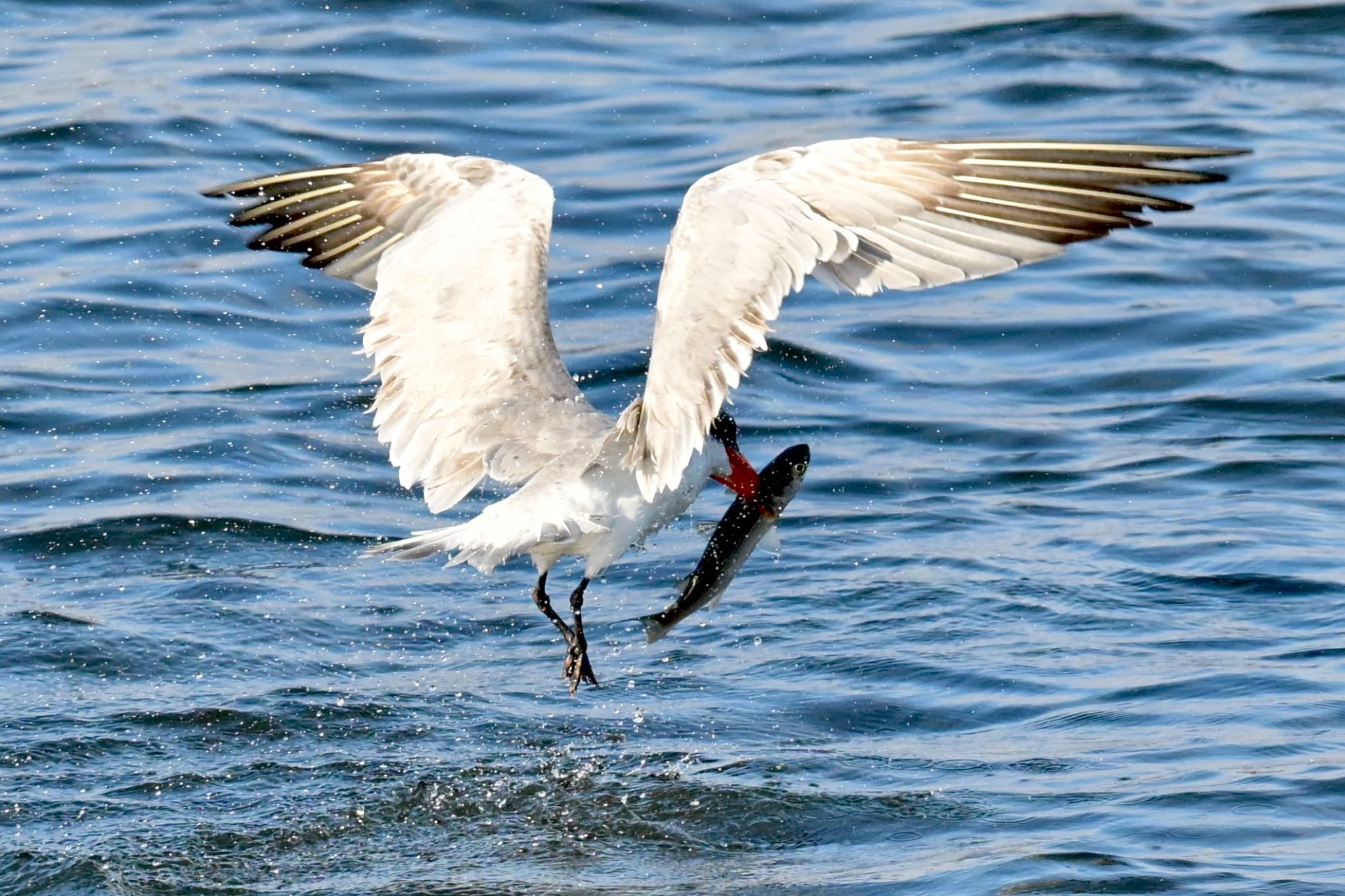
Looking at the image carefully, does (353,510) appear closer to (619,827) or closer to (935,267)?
(619,827)

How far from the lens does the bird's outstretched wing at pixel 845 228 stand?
528 cm

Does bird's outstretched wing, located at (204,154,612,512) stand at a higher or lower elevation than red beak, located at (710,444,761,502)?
higher

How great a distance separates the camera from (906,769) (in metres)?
6.13

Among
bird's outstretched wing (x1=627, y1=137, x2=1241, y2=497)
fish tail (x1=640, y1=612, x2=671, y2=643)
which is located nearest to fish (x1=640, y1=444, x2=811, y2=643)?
fish tail (x1=640, y1=612, x2=671, y2=643)

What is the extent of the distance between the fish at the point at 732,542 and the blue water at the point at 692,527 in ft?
1.62

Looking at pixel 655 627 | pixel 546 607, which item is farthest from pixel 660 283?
pixel 546 607

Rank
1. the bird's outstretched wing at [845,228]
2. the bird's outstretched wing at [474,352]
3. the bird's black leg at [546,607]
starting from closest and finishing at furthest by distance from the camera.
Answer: the bird's outstretched wing at [845,228] < the bird's outstretched wing at [474,352] < the bird's black leg at [546,607]

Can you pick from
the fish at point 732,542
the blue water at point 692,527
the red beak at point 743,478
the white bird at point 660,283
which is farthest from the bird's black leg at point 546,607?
the red beak at point 743,478

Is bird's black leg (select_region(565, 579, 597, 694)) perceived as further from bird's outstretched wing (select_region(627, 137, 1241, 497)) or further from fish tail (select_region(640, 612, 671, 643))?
bird's outstretched wing (select_region(627, 137, 1241, 497))

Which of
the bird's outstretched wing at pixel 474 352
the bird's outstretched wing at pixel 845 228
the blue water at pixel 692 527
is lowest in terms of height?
the blue water at pixel 692 527

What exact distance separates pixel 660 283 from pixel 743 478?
71 centimetres

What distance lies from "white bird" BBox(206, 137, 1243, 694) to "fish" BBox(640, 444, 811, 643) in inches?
3.2

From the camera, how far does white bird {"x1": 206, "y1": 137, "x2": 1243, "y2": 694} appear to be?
5348 mm

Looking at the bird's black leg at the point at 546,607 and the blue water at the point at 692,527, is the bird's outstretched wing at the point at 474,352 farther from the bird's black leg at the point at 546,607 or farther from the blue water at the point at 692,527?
the blue water at the point at 692,527
